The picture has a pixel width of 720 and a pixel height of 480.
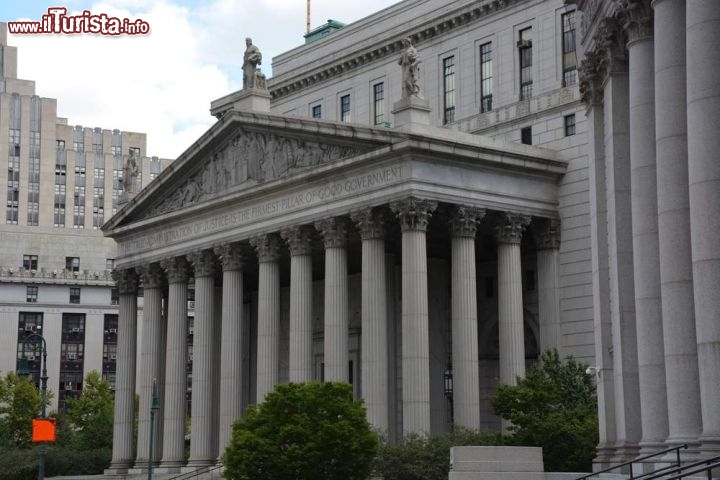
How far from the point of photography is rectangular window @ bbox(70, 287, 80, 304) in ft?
442

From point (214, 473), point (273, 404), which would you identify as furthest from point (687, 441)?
point (214, 473)

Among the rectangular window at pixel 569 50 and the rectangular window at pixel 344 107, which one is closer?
the rectangular window at pixel 569 50

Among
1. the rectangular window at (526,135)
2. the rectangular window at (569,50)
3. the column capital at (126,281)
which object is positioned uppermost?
the rectangular window at (569,50)

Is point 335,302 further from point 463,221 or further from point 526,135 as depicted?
point 526,135

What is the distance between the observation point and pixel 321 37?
297 ft

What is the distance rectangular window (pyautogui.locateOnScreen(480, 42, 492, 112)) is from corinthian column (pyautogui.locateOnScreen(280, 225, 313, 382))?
1404 cm

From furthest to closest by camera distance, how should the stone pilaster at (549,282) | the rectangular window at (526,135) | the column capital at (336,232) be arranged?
the rectangular window at (526,135), the column capital at (336,232), the stone pilaster at (549,282)

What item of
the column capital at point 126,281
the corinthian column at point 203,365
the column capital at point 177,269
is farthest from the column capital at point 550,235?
the column capital at point 126,281

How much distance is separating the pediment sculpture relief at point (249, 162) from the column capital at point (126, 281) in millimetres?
5923

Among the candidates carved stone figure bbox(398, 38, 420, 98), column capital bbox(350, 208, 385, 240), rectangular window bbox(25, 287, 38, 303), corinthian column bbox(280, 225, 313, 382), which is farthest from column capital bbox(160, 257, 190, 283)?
rectangular window bbox(25, 287, 38, 303)

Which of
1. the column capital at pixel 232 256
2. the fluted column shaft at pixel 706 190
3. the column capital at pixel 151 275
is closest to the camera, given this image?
the fluted column shaft at pixel 706 190

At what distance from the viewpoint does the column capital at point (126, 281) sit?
84250mm

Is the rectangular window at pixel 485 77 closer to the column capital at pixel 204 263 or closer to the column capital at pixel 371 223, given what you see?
the column capital at pixel 371 223

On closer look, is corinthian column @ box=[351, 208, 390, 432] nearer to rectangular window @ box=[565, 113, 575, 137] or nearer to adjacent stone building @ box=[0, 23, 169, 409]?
rectangular window @ box=[565, 113, 575, 137]
